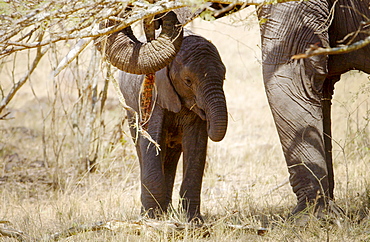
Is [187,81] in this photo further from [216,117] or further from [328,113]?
[328,113]

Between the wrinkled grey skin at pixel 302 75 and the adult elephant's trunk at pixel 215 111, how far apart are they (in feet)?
1.39

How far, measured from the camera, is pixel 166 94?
5.07 metres

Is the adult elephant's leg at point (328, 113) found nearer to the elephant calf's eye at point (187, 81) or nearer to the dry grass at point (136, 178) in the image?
the dry grass at point (136, 178)

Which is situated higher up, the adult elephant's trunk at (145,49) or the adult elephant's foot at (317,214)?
the adult elephant's trunk at (145,49)

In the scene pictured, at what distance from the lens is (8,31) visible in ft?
10.7

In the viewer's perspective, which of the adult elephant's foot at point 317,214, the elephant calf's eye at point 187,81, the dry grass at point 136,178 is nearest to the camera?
the adult elephant's foot at point 317,214

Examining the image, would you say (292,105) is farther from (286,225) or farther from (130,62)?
(130,62)

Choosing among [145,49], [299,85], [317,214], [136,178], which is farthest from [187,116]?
[136,178]

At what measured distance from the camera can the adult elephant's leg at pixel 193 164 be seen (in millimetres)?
5249

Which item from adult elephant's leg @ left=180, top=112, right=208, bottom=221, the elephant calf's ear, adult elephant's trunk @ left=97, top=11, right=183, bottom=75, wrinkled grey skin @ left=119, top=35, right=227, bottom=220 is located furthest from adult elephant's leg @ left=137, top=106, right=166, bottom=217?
adult elephant's trunk @ left=97, top=11, right=183, bottom=75

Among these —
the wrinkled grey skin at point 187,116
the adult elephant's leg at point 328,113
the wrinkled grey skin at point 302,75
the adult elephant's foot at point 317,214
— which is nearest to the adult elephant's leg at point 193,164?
the wrinkled grey skin at point 187,116

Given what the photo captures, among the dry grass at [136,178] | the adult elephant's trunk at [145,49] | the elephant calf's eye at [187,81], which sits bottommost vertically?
the dry grass at [136,178]

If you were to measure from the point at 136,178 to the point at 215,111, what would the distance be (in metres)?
3.58

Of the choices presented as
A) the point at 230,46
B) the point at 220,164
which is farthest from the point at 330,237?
the point at 230,46
